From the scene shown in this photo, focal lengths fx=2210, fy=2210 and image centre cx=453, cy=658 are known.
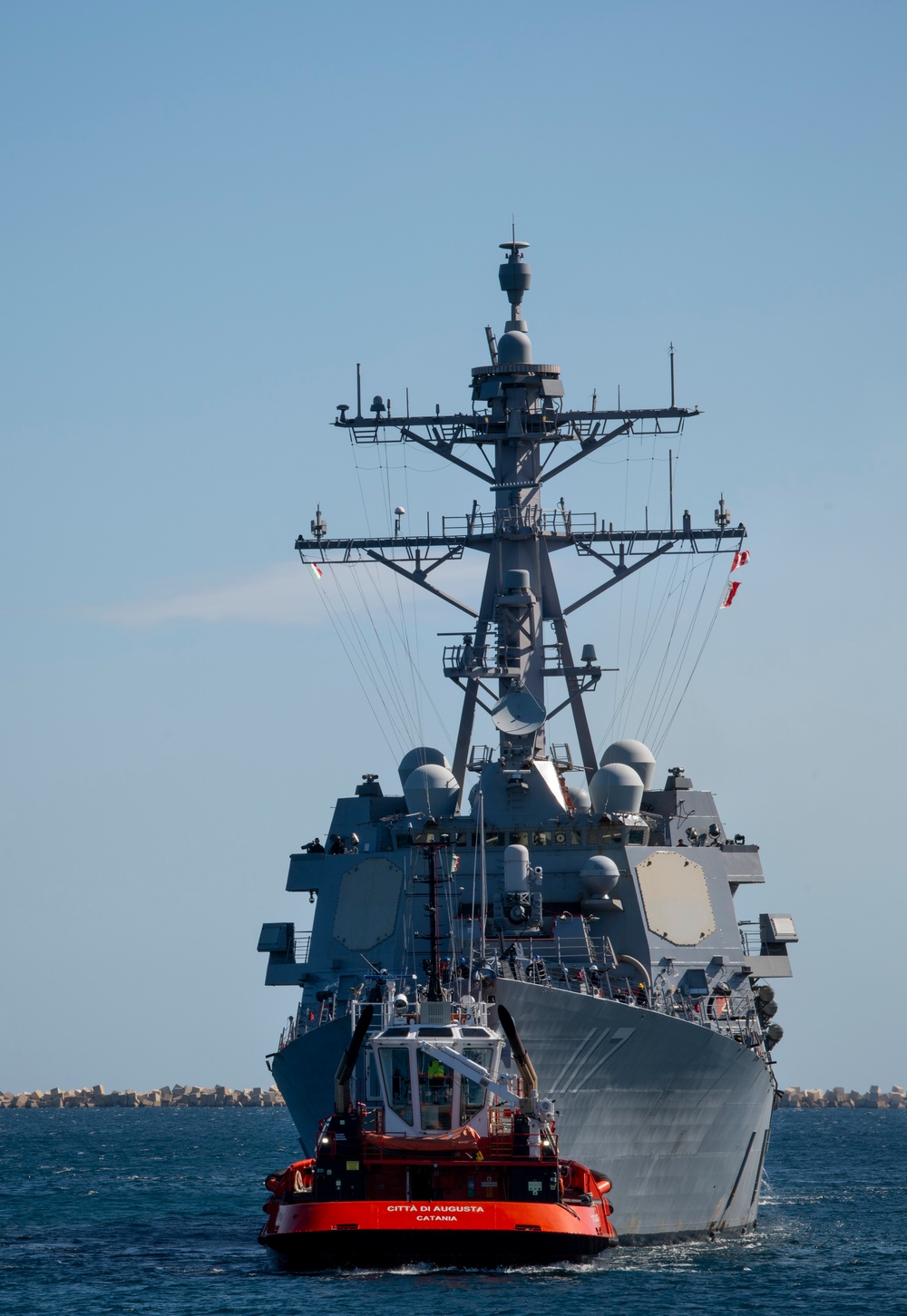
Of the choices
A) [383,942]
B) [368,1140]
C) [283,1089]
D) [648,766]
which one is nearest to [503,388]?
[648,766]

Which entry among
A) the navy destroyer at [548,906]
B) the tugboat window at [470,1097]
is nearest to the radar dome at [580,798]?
the navy destroyer at [548,906]

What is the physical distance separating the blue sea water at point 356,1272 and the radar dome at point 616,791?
6.72 metres

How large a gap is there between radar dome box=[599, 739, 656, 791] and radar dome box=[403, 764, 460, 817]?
2493mm

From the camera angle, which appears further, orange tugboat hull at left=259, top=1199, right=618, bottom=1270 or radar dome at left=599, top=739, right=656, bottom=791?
radar dome at left=599, top=739, right=656, bottom=791

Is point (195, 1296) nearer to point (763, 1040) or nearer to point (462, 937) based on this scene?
point (462, 937)

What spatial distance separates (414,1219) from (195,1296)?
3.00 metres

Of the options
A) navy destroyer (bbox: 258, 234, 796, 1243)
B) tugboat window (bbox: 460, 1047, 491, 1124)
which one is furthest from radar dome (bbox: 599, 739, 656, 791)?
tugboat window (bbox: 460, 1047, 491, 1124)

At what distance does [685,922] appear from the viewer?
33.2m

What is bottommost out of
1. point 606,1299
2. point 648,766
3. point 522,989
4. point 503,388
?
point 606,1299

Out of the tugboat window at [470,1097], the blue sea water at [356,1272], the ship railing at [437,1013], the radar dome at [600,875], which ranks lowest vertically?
the blue sea water at [356,1272]

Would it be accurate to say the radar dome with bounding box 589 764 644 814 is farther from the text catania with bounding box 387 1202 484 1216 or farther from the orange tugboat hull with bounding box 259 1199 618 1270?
the text catania with bounding box 387 1202 484 1216

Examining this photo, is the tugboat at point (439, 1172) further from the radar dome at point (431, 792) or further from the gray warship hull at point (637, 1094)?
the radar dome at point (431, 792)

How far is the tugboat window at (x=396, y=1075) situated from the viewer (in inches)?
1061

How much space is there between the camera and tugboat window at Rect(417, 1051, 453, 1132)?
26.8m
